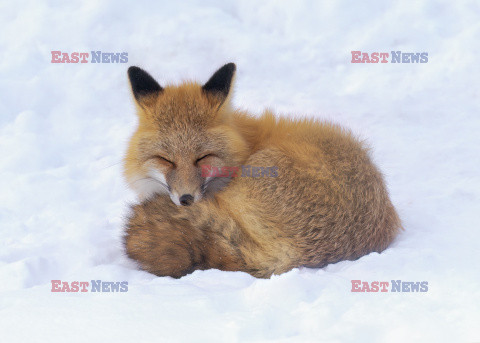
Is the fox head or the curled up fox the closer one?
the curled up fox

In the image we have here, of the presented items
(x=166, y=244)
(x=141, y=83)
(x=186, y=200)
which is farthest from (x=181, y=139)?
(x=166, y=244)

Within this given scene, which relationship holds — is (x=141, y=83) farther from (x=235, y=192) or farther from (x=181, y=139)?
(x=235, y=192)

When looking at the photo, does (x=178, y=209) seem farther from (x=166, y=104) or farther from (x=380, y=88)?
(x=380, y=88)

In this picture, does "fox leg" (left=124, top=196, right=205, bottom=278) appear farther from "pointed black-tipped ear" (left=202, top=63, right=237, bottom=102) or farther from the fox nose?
"pointed black-tipped ear" (left=202, top=63, right=237, bottom=102)

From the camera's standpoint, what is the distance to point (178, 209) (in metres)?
2.57

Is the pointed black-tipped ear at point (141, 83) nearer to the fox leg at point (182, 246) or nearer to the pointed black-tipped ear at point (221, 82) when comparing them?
the pointed black-tipped ear at point (221, 82)

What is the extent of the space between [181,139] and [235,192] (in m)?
0.47

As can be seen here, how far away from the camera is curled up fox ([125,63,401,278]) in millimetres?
2477

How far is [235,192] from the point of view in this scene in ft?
8.84

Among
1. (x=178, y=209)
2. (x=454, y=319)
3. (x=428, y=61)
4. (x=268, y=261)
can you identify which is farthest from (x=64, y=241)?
(x=428, y=61)

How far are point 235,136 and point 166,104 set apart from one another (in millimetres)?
494

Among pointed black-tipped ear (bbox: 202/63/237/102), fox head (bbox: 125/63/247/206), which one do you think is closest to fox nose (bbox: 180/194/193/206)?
fox head (bbox: 125/63/247/206)

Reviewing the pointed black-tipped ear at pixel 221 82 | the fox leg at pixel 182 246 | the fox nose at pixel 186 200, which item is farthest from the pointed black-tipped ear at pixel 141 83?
the fox leg at pixel 182 246

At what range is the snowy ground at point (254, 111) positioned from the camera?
6.48ft
